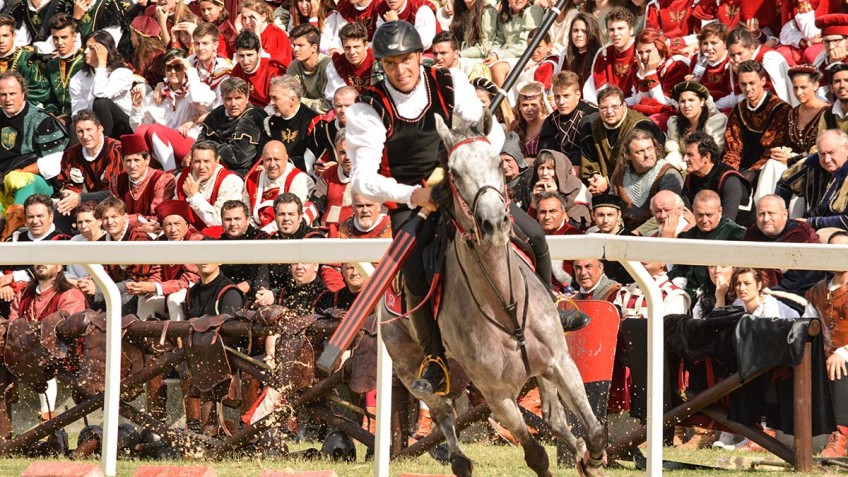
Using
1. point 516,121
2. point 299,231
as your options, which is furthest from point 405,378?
point 516,121

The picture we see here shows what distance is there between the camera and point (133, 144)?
11750 millimetres

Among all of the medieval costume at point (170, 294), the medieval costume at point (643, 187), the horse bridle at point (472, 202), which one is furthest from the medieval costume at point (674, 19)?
the horse bridle at point (472, 202)

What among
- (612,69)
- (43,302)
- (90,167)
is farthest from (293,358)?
(90,167)

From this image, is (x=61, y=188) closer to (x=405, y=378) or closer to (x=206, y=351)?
(x=206, y=351)

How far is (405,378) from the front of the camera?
6.73 metres

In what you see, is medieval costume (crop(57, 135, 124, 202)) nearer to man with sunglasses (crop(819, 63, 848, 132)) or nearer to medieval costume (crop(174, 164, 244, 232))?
medieval costume (crop(174, 164, 244, 232))

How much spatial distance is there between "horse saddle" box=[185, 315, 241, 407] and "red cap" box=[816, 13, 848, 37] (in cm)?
520

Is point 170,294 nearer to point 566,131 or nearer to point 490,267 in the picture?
point 566,131

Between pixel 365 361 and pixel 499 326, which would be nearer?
pixel 499 326

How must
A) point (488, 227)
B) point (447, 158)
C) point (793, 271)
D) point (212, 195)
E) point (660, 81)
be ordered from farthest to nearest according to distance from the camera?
point (660, 81) → point (212, 195) → point (793, 271) → point (447, 158) → point (488, 227)

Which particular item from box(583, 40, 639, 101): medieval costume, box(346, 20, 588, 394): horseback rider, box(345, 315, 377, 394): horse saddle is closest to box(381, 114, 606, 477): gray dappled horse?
box(346, 20, 588, 394): horseback rider

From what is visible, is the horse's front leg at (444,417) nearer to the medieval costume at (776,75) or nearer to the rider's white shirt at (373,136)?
the rider's white shirt at (373,136)

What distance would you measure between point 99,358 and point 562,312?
2.75m

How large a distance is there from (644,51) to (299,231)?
10.9ft
